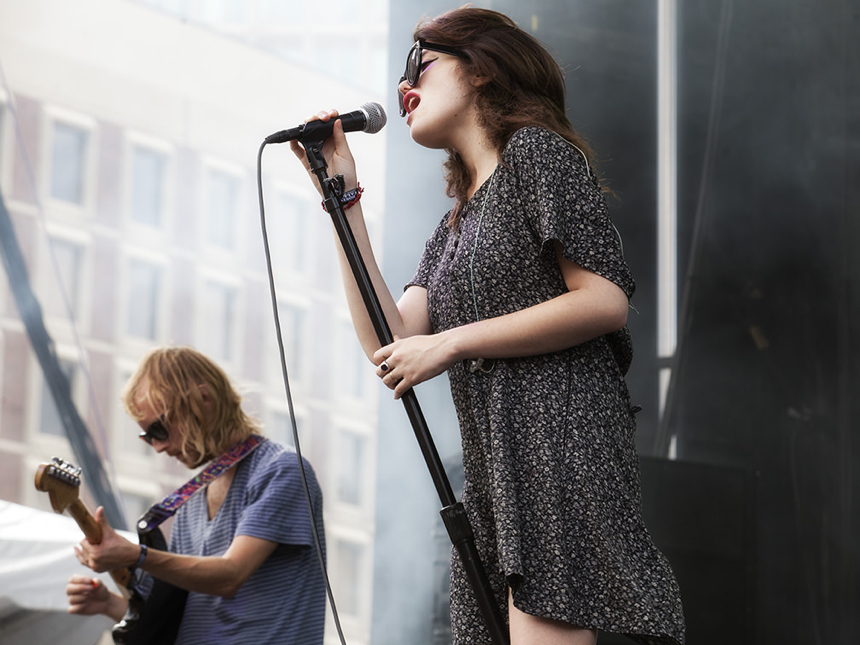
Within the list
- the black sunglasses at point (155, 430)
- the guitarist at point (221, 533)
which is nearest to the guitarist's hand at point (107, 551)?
the guitarist at point (221, 533)

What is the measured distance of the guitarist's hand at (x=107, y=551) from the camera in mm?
1702

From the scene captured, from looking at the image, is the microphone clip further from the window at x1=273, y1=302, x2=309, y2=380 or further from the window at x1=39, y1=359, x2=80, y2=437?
the window at x1=39, y1=359, x2=80, y2=437

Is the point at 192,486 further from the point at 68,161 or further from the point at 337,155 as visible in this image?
the point at 68,161

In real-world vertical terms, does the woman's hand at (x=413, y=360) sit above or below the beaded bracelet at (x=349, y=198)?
below

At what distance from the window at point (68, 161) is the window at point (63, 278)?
0.21 m

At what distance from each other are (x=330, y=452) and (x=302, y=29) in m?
1.72

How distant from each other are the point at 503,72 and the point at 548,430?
0.48 m

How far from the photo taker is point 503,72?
3.40 feet

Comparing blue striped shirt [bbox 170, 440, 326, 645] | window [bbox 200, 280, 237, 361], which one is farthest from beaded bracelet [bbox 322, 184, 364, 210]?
window [bbox 200, 280, 237, 361]

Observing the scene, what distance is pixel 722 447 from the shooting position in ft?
8.13

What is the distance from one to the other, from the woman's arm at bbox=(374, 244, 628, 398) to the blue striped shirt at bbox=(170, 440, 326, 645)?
1.00 meters

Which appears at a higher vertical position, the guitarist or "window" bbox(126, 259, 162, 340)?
"window" bbox(126, 259, 162, 340)

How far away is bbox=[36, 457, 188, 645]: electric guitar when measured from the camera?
5.74 feet

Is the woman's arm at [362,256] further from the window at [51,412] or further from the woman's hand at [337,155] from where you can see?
the window at [51,412]
